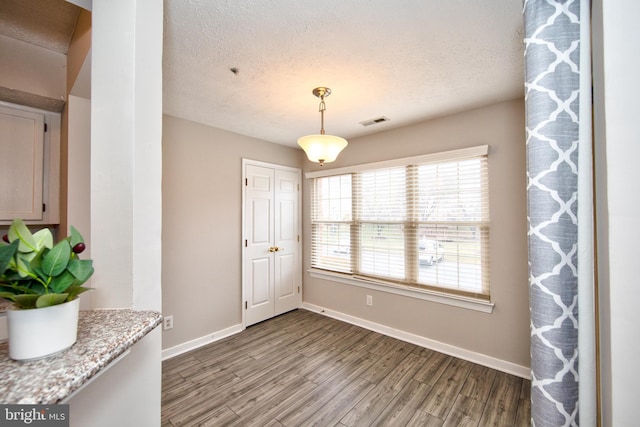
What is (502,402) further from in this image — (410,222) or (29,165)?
(29,165)

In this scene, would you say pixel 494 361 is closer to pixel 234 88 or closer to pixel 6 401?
pixel 6 401

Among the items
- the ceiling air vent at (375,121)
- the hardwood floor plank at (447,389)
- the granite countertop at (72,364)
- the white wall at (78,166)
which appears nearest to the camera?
the granite countertop at (72,364)

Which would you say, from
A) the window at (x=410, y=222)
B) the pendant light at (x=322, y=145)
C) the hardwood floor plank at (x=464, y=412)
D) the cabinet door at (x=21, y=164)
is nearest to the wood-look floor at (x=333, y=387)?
Result: the hardwood floor plank at (x=464, y=412)

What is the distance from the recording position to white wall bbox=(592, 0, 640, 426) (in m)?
0.61

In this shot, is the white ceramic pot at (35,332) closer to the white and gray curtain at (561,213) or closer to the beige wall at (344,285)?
the white and gray curtain at (561,213)

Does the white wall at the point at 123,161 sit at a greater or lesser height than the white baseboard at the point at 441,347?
greater

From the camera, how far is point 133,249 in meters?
0.98

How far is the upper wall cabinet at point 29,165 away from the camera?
1753mm

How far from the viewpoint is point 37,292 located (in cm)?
62

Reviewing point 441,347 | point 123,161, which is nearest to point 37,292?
point 123,161

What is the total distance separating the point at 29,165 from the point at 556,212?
3028 millimetres

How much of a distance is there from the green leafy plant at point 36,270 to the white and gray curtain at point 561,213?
1.35 m

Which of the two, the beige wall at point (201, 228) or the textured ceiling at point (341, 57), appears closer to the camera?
the textured ceiling at point (341, 57)

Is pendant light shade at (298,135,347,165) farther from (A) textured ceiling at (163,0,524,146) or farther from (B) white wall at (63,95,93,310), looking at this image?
(B) white wall at (63,95,93,310)
